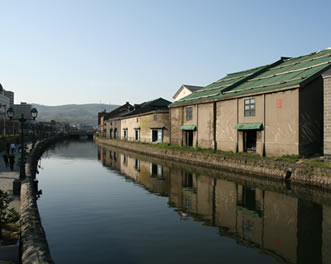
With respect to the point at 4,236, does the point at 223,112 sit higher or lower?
higher

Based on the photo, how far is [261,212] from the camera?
14492 mm

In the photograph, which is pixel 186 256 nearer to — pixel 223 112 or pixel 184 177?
pixel 184 177

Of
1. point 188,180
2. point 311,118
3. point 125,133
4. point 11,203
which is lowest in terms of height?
point 188,180

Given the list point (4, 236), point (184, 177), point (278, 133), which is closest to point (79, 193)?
point (184, 177)

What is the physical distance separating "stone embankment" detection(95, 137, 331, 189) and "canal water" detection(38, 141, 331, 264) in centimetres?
99

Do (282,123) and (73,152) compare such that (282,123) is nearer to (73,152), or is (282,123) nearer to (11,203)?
(11,203)

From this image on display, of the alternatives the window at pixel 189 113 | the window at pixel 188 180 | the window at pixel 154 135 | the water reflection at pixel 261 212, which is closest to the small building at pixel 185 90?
the window at pixel 154 135

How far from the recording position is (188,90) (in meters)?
65.4

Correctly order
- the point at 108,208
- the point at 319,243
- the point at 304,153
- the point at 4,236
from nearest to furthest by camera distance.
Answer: the point at 4,236, the point at 319,243, the point at 108,208, the point at 304,153

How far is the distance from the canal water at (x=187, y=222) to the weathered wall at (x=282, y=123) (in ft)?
13.6

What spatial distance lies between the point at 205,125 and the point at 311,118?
1360 centimetres

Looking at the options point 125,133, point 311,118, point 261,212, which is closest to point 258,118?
point 311,118

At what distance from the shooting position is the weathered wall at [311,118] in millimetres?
23031

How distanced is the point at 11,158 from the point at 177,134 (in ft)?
81.4
